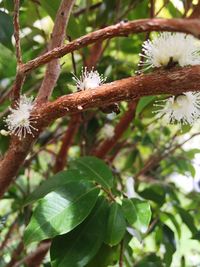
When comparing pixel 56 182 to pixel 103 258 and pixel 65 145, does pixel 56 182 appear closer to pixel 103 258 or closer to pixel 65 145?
pixel 103 258

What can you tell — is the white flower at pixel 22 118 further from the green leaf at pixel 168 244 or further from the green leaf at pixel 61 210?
the green leaf at pixel 168 244

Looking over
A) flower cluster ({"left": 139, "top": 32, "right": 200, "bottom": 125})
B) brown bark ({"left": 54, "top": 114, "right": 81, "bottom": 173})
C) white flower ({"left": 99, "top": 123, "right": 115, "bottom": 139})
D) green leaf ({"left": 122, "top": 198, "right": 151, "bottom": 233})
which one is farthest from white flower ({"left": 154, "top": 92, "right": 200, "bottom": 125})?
white flower ({"left": 99, "top": 123, "right": 115, "bottom": 139})

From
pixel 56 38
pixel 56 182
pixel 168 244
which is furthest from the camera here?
pixel 168 244

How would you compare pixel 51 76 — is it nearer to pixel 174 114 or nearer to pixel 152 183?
pixel 174 114

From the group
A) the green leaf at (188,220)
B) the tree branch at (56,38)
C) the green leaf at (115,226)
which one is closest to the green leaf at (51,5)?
the tree branch at (56,38)

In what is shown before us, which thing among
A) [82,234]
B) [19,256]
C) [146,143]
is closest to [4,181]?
[82,234]

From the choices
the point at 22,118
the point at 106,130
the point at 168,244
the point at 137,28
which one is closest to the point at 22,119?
the point at 22,118
